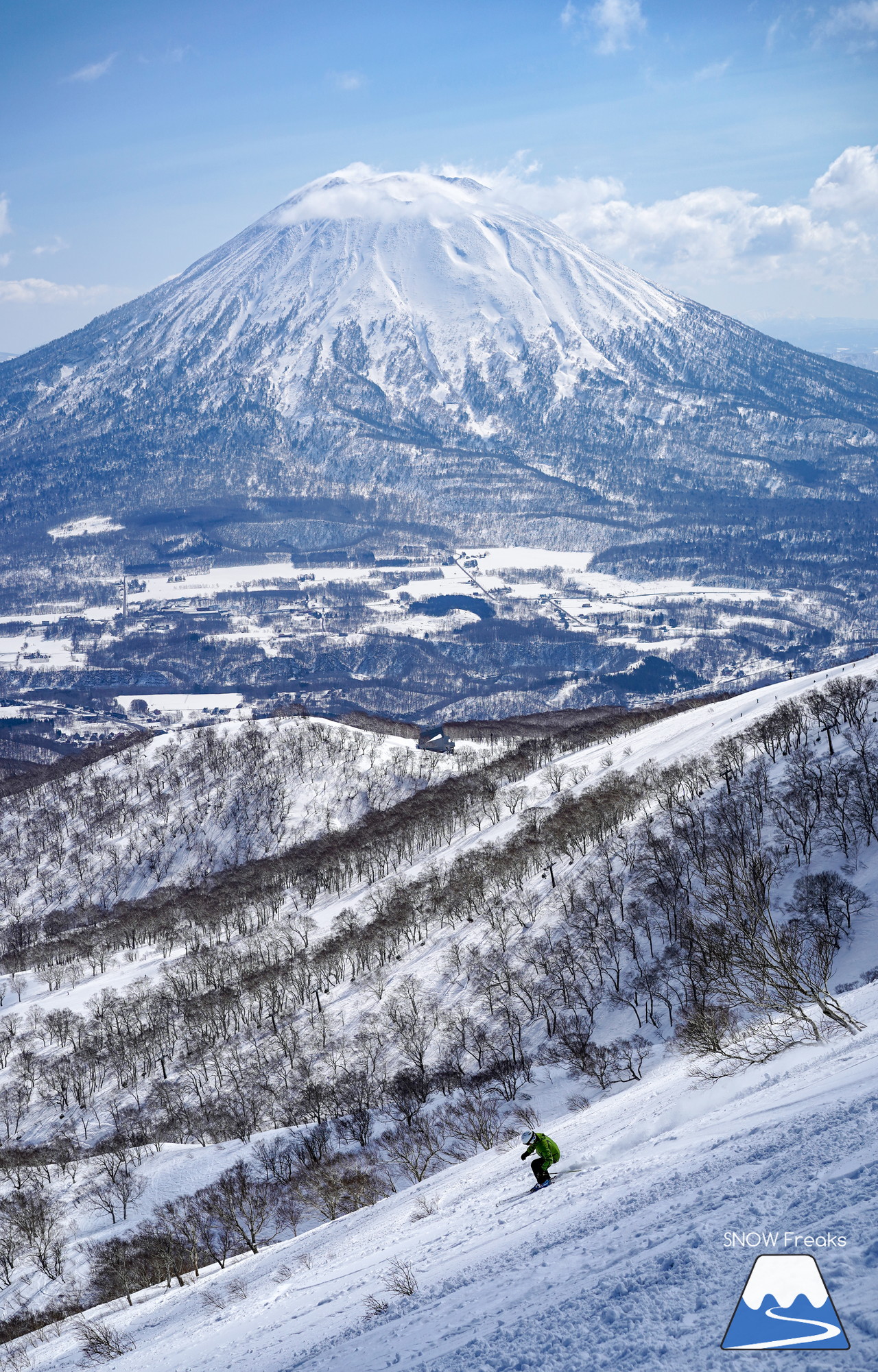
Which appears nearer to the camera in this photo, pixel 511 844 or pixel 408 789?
pixel 511 844

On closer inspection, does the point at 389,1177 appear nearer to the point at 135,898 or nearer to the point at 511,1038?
the point at 511,1038

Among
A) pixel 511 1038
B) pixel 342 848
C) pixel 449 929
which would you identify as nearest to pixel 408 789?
pixel 342 848

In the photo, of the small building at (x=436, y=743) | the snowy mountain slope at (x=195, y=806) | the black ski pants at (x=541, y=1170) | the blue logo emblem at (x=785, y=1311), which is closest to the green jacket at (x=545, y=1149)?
the black ski pants at (x=541, y=1170)

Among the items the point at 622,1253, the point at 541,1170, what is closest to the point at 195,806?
the point at 541,1170

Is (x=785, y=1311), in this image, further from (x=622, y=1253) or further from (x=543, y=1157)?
(x=543, y=1157)

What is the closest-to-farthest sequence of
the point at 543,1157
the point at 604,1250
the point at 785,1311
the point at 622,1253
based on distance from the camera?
1. the point at 785,1311
2. the point at 622,1253
3. the point at 604,1250
4. the point at 543,1157

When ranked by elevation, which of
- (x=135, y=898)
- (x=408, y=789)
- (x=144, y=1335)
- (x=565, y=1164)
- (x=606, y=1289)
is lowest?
(x=135, y=898)

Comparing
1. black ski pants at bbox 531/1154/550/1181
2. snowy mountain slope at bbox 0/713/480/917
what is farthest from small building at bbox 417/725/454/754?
black ski pants at bbox 531/1154/550/1181

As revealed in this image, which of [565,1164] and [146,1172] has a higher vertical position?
[565,1164]
